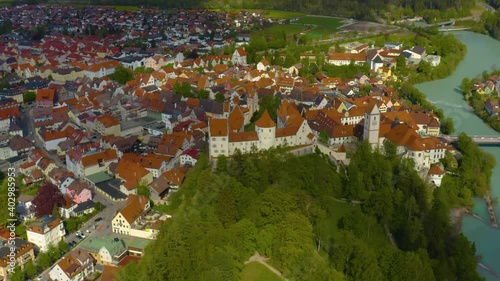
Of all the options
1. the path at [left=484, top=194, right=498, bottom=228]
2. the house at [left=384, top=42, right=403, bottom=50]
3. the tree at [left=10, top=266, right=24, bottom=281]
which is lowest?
the path at [left=484, top=194, right=498, bottom=228]

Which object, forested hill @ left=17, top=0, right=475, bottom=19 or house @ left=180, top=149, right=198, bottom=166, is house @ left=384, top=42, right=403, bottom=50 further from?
house @ left=180, top=149, right=198, bottom=166

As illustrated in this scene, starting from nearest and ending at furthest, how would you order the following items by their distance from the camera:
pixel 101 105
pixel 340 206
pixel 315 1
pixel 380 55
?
pixel 340 206 < pixel 101 105 < pixel 380 55 < pixel 315 1

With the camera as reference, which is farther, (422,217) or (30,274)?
(422,217)

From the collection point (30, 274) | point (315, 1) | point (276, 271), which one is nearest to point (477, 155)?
point (276, 271)

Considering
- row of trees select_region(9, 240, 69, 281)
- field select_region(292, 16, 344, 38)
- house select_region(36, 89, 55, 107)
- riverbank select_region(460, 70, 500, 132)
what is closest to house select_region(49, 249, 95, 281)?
row of trees select_region(9, 240, 69, 281)

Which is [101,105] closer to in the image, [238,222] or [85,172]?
[85,172]

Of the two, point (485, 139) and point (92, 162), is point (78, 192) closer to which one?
point (92, 162)

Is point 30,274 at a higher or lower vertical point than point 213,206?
lower
